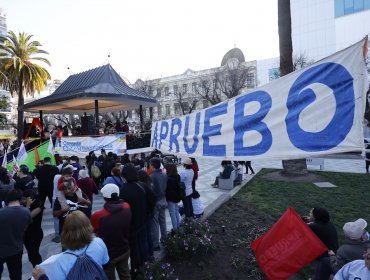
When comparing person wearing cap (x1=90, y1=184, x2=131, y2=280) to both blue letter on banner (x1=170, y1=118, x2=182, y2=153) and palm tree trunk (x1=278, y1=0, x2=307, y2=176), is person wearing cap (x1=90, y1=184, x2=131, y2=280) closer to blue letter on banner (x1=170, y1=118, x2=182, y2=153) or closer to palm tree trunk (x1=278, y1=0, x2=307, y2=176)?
blue letter on banner (x1=170, y1=118, x2=182, y2=153)

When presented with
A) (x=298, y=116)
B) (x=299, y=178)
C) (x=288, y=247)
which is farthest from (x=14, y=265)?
(x=299, y=178)

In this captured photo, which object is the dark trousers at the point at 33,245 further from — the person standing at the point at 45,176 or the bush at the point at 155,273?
the person standing at the point at 45,176

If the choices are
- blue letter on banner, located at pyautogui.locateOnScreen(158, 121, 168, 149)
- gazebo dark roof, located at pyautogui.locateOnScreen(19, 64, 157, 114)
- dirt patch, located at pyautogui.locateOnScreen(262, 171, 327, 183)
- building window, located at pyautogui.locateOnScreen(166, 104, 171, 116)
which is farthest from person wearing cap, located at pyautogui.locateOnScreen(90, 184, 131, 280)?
building window, located at pyautogui.locateOnScreen(166, 104, 171, 116)

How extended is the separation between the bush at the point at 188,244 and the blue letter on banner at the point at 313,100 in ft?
10.6

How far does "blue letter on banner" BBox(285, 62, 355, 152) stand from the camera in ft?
6.73

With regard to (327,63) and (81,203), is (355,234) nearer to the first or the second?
(327,63)

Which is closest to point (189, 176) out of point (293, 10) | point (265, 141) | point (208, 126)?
point (208, 126)

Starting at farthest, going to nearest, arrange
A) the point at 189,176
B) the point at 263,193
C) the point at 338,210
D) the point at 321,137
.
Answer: the point at 263,193
the point at 338,210
the point at 189,176
the point at 321,137

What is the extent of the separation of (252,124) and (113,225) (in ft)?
6.99

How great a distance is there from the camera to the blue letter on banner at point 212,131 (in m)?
2.82

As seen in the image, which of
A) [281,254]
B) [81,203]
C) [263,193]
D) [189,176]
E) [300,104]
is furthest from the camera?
[263,193]

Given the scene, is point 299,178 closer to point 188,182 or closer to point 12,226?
point 188,182

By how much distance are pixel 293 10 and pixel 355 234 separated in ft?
218

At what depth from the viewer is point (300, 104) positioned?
7.52 feet
